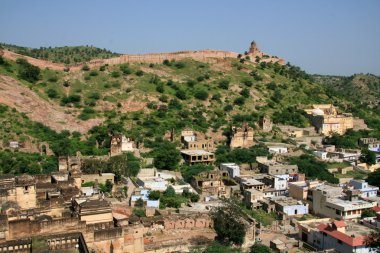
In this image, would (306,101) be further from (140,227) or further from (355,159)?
(140,227)

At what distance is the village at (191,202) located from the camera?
13.8 m

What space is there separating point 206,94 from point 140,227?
26.4 meters

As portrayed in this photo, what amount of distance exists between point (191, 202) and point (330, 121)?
20686 millimetres

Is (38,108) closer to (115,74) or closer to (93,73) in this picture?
(93,73)

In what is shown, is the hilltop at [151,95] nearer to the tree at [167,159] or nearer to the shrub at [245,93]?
the shrub at [245,93]

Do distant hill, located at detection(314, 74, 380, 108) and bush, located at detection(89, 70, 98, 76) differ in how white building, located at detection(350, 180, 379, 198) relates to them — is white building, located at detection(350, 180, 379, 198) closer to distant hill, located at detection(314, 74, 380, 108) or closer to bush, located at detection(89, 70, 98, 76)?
bush, located at detection(89, 70, 98, 76)

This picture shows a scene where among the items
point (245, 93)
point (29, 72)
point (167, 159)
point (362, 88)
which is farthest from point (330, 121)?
point (362, 88)

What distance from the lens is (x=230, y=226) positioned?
58.5 ft

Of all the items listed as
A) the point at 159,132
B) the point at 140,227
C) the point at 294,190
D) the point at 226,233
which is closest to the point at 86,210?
the point at 140,227

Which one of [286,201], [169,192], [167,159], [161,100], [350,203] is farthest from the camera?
[161,100]

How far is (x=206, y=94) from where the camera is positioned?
133 ft

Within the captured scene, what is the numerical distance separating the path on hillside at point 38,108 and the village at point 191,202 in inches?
192

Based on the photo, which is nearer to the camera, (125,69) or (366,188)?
(366,188)

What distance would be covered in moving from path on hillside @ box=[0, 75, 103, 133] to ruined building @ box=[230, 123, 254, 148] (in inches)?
401
